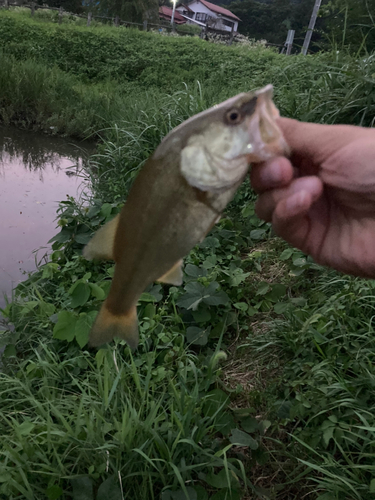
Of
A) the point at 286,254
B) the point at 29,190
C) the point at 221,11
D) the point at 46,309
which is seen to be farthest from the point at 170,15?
the point at 46,309

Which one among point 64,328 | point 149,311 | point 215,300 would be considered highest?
point 215,300

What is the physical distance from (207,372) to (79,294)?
1125mm

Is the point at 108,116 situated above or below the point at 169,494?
above

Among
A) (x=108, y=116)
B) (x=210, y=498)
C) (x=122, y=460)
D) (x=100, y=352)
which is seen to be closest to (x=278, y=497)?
(x=210, y=498)

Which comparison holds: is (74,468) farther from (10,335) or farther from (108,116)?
(108,116)

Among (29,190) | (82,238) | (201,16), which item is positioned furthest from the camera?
(201,16)

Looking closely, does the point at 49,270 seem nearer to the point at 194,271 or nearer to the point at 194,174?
the point at 194,271

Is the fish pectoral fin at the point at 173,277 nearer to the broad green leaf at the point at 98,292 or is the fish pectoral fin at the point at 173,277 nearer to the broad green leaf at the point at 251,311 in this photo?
the broad green leaf at the point at 98,292

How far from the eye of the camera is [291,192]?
3.47 ft

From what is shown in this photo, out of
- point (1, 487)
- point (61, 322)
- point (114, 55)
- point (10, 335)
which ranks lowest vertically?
point (10, 335)

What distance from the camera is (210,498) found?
5.76ft

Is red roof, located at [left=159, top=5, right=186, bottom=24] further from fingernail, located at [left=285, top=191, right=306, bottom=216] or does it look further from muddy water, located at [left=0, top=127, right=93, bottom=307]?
fingernail, located at [left=285, top=191, right=306, bottom=216]

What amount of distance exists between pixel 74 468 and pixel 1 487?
0.32m

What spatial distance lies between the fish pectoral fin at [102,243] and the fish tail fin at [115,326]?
199mm
